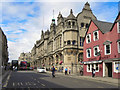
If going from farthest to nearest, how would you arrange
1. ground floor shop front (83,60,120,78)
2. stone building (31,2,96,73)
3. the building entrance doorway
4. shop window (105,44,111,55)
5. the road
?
stone building (31,2,96,73), the building entrance doorway, shop window (105,44,111,55), ground floor shop front (83,60,120,78), the road

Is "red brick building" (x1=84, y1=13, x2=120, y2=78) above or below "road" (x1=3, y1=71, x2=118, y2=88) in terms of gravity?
above

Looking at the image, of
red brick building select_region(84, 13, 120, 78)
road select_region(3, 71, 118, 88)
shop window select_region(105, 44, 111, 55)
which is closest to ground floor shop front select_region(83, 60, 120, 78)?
red brick building select_region(84, 13, 120, 78)

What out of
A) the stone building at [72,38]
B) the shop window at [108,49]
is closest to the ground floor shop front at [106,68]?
the shop window at [108,49]

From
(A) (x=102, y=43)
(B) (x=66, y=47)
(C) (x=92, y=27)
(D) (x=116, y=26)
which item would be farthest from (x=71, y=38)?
(D) (x=116, y=26)

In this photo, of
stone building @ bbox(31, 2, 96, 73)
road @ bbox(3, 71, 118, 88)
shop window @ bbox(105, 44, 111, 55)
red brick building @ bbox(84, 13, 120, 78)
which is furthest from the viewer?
stone building @ bbox(31, 2, 96, 73)

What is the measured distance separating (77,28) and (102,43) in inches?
749

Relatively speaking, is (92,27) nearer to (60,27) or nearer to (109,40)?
(109,40)

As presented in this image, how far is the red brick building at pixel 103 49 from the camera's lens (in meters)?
23.2

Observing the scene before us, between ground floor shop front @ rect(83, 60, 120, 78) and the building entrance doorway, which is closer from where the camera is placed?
ground floor shop front @ rect(83, 60, 120, 78)

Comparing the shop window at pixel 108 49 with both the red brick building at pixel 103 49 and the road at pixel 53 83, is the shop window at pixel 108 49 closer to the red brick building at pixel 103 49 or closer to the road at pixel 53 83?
the red brick building at pixel 103 49

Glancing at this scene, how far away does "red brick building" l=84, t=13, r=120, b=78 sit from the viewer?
23.2m

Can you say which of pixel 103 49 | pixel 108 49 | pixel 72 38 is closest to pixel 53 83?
pixel 108 49

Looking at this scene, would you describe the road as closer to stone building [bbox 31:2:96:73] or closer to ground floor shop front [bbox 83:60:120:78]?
ground floor shop front [bbox 83:60:120:78]

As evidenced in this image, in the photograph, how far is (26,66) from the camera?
2190 inches
